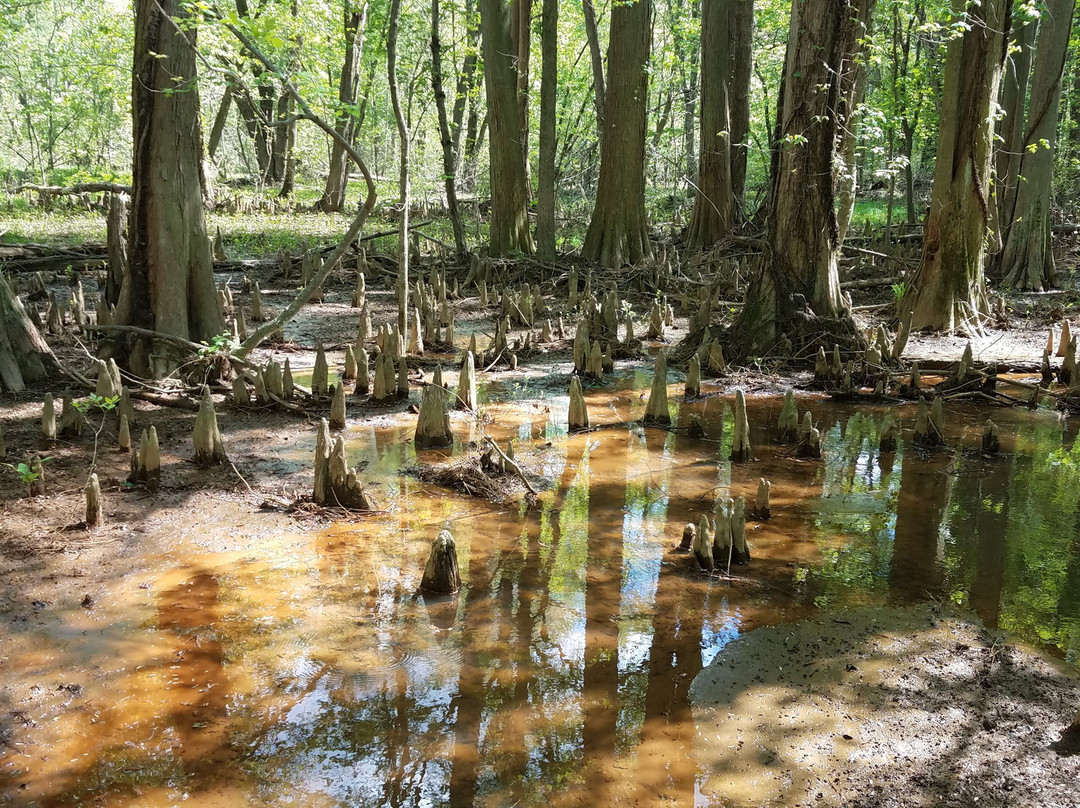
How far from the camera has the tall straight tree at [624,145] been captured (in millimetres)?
11906

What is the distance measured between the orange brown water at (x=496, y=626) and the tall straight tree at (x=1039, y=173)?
7.13 metres

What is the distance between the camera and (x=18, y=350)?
21.3ft

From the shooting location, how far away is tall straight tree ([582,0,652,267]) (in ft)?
39.1

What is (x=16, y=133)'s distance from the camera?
2791 cm

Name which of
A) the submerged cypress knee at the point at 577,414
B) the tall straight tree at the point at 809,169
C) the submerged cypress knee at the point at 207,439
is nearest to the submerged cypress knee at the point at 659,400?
the submerged cypress knee at the point at 577,414

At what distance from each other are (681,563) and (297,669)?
2.04 meters

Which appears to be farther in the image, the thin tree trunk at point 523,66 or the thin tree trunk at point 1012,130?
the thin tree trunk at point 523,66

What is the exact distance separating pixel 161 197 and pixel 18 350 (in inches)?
68.3

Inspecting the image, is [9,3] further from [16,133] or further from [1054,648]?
[1054,648]

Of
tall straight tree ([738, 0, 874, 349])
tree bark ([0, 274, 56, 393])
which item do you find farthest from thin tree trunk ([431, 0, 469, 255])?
tree bark ([0, 274, 56, 393])

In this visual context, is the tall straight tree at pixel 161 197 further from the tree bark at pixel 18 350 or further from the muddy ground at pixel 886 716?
the muddy ground at pixel 886 716

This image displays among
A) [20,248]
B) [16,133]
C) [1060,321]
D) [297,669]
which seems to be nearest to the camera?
[297,669]

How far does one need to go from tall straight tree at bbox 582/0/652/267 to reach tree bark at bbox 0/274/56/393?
320 inches

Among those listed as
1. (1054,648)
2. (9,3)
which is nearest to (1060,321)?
(1054,648)
